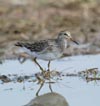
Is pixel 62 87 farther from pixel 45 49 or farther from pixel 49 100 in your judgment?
pixel 45 49

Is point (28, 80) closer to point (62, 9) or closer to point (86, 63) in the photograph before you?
point (86, 63)

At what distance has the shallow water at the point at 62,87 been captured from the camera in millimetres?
8422

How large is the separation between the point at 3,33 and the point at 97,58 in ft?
11.6

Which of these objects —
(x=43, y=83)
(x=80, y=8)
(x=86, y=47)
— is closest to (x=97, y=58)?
(x=86, y=47)

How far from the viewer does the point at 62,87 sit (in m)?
9.32

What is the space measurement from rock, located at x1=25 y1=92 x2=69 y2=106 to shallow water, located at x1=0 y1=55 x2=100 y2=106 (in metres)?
0.08

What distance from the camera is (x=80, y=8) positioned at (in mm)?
16938

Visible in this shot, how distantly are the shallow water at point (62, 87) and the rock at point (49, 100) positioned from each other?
0.27 feet

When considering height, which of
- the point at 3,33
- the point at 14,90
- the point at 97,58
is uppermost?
the point at 3,33

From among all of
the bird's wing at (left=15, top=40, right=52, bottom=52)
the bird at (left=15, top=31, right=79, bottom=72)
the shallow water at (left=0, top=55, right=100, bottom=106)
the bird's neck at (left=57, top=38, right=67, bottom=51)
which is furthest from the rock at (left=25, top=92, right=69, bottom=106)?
the bird's neck at (left=57, top=38, right=67, bottom=51)

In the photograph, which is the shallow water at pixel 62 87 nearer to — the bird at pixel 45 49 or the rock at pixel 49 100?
the rock at pixel 49 100

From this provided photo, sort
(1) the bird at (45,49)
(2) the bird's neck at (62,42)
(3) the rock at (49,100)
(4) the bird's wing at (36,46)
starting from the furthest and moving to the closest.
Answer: (2) the bird's neck at (62,42) < (4) the bird's wing at (36,46) < (1) the bird at (45,49) < (3) the rock at (49,100)

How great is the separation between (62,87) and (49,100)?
37.3 inches

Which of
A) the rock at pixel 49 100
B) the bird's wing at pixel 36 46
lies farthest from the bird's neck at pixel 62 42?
the rock at pixel 49 100
